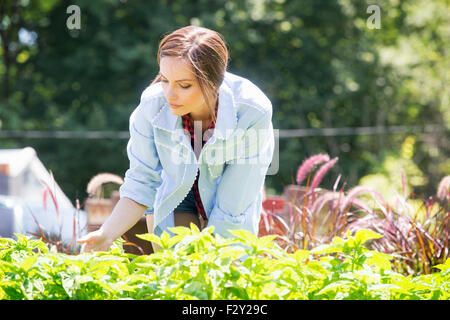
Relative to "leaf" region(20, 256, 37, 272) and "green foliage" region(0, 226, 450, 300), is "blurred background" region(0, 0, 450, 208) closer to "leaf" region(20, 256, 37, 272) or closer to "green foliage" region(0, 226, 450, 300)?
"green foliage" region(0, 226, 450, 300)

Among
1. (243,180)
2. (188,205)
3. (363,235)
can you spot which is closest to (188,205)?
(188,205)

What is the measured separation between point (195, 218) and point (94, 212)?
1.41 metres

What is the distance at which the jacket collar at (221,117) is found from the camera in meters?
2.03

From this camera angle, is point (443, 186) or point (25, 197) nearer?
point (443, 186)

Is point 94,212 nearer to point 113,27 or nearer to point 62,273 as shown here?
point 62,273

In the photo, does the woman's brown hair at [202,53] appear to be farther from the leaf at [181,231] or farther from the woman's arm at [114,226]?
the leaf at [181,231]

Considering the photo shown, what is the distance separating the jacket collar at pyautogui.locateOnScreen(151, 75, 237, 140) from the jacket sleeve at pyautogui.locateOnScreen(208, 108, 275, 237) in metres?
0.07

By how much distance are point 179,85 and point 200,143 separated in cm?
38

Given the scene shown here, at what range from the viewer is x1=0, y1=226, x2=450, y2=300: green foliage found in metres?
1.17

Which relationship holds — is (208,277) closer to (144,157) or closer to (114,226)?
(114,226)

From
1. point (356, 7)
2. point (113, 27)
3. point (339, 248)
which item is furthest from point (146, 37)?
point (339, 248)

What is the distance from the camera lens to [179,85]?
188cm

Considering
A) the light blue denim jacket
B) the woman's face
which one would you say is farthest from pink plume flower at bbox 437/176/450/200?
the woman's face
